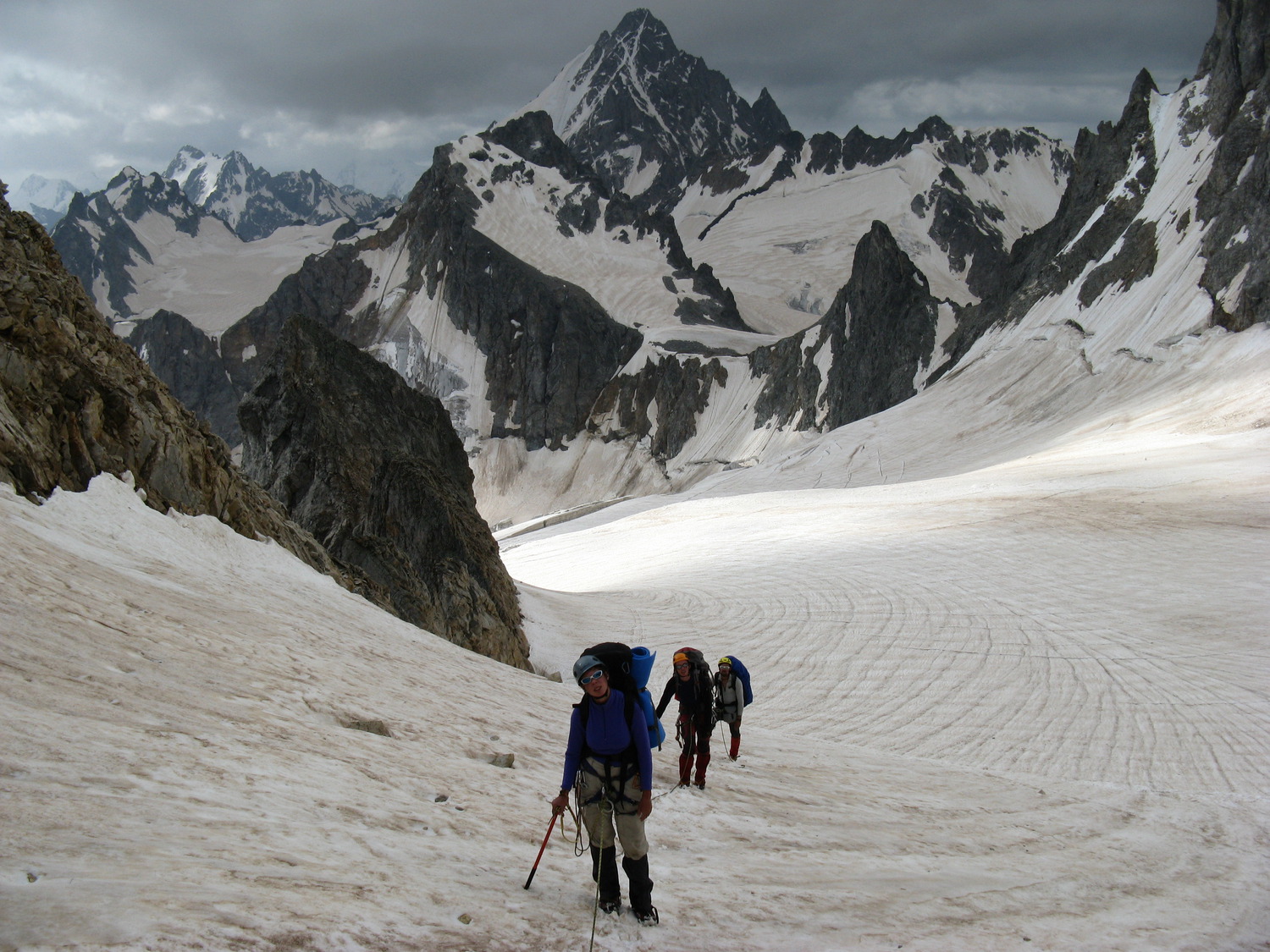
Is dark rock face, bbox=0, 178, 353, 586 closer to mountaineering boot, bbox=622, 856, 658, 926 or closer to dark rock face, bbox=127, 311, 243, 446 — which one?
mountaineering boot, bbox=622, 856, 658, 926

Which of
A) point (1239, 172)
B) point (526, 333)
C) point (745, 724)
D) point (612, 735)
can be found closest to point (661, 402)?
point (526, 333)

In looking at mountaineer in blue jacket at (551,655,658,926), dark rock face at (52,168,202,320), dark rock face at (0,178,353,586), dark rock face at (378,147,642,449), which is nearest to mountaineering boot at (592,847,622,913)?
mountaineer in blue jacket at (551,655,658,926)

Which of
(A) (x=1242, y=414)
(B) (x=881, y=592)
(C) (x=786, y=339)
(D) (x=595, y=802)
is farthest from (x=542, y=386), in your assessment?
(D) (x=595, y=802)

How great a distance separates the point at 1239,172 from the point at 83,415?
52.4 meters

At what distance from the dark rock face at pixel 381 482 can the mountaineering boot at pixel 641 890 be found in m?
11.5

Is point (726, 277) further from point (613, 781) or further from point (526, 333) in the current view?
point (613, 781)

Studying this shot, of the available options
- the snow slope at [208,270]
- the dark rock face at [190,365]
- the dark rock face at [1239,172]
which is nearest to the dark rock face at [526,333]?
the dark rock face at [190,365]

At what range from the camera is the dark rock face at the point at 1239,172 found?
1641 inches

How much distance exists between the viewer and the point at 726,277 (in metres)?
129

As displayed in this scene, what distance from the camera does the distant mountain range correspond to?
2002 inches

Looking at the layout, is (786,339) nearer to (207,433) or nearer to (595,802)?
(207,433)

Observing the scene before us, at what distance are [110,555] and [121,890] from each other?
6553 millimetres

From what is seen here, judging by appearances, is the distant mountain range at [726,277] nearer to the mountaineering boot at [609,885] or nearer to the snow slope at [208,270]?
the snow slope at [208,270]

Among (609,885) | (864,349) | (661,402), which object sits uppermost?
(864,349)
